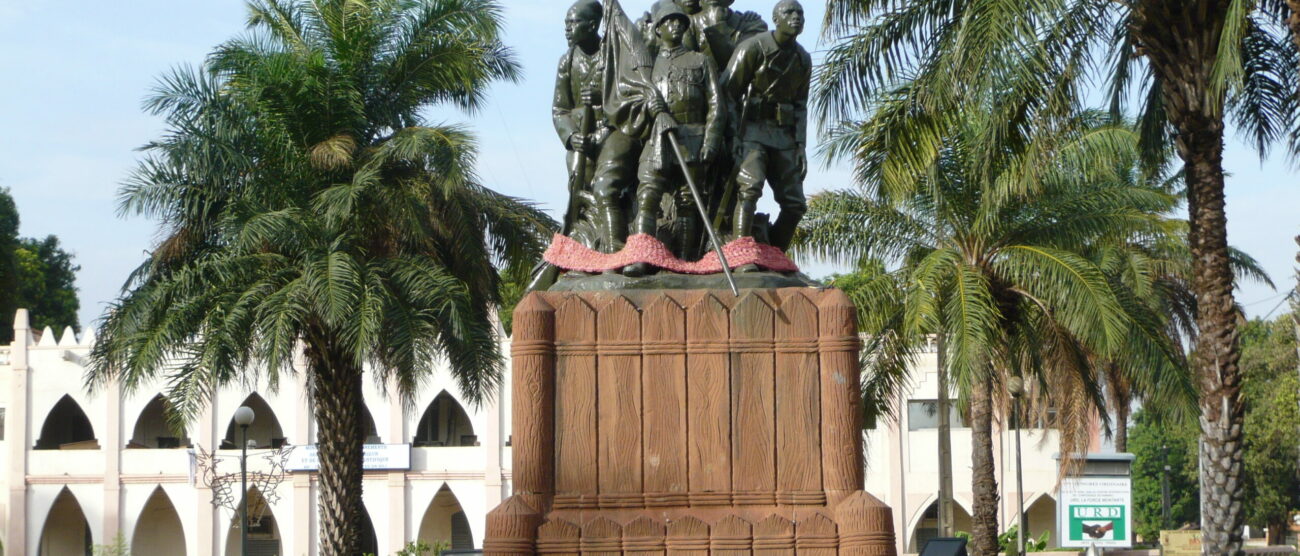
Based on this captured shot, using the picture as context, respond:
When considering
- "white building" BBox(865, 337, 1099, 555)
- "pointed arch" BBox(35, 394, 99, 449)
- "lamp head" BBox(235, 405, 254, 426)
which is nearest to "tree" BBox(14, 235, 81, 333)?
"pointed arch" BBox(35, 394, 99, 449)

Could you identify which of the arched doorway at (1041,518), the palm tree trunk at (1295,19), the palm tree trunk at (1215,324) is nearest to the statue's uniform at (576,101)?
the palm tree trunk at (1295,19)

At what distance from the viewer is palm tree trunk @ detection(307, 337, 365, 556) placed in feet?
62.5

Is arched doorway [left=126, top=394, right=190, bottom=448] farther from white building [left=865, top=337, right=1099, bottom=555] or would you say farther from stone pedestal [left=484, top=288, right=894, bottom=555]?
stone pedestal [left=484, top=288, right=894, bottom=555]

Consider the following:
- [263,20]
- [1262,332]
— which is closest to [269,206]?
[263,20]

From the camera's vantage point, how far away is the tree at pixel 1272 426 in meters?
44.4

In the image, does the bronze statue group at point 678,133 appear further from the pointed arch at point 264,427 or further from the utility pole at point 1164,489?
the utility pole at point 1164,489

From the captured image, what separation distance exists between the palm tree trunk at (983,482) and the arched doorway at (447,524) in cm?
2600

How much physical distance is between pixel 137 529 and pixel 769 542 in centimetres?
4148

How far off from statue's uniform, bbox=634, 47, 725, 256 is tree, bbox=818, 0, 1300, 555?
453cm

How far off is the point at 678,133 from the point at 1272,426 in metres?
42.4

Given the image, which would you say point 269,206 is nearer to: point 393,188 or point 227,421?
point 393,188

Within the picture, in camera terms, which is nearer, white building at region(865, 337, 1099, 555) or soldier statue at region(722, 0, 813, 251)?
soldier statue at region(722, 0, 813, 251)

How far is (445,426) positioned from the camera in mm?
47938

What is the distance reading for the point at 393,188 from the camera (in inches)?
760
